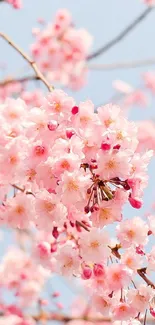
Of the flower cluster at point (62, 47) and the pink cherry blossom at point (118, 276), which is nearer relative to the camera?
the pink cherry blossom at point (118, 276)

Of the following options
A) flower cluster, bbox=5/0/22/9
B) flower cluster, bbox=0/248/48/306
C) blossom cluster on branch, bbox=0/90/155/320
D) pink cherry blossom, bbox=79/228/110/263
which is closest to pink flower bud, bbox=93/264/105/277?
blossom cluster on branch, bbox=0/90/155/320

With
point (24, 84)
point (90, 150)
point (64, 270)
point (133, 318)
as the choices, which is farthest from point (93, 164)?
point (24, 84)

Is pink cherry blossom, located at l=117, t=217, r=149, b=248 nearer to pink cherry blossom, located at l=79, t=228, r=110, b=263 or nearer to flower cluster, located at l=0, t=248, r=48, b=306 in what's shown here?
pink cherry blossom, located at l=79, t=228, r=110, b=263

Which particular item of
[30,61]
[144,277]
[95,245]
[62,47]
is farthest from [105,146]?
[62,47]

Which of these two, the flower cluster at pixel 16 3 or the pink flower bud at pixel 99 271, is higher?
the flower cluster at pixel 16 3

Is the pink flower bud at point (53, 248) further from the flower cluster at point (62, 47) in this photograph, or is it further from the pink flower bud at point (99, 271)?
the flower cluster at point (62, 47)

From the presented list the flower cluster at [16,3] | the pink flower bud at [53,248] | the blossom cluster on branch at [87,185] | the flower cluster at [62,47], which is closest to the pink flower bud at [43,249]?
the pink flower bud at [53,248]

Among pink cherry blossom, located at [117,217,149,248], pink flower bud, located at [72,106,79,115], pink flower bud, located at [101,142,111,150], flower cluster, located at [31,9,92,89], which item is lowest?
pink cherry blossom, located at [117,217,149,248]
